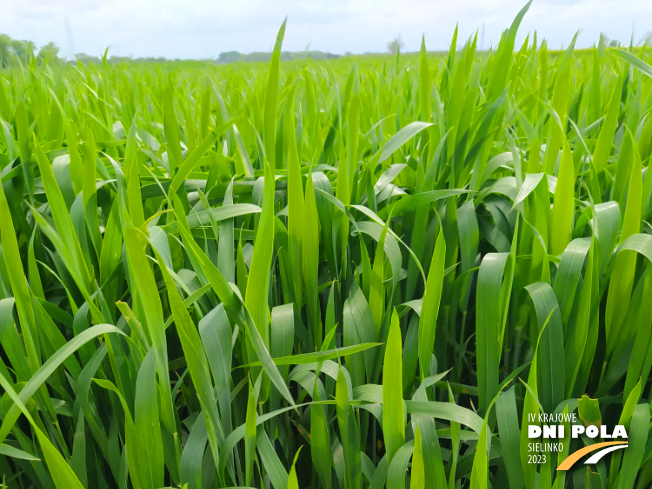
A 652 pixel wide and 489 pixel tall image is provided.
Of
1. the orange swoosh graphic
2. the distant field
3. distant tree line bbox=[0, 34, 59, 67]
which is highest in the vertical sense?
distant tree line bbox=[0, 34, 59, 67]

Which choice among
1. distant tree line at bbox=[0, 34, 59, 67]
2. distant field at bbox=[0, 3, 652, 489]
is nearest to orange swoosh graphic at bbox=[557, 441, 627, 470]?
distant field at bbox=[0, 3, 652, 489]

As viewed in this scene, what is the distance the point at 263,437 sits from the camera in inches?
15.2

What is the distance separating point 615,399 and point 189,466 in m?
0.43

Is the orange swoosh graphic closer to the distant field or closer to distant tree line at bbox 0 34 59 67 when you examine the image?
the distant field

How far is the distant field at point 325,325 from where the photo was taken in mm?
367

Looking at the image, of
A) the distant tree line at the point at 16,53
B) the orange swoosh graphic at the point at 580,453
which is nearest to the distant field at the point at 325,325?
the orange swoosh graphic at the point at 580,453

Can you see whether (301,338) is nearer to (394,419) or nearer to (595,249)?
(394,419)

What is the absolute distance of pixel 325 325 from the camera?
0.46 metres

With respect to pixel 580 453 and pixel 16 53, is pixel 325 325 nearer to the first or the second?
pixel 580 453

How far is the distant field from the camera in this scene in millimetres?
367

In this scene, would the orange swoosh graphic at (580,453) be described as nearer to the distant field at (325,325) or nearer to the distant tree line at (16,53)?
the distant field at (325,325)

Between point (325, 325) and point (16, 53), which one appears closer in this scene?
point (325, 325)

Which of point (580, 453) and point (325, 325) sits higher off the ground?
point (325, 325)

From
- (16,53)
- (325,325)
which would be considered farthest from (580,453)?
(16,53)
